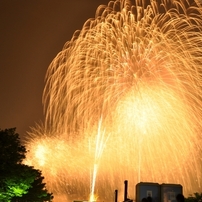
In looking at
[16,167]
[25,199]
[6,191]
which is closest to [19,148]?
[16,167]

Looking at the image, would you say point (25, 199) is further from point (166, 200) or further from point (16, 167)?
point (166, 200)

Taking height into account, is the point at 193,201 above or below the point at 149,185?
above

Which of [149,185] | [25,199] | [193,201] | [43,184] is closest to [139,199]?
[149,185]

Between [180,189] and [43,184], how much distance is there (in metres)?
54.0

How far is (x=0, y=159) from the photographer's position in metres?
35.2

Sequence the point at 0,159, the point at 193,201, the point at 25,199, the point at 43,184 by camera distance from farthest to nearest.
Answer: the point at 43,184 < the point at 25,199 < the point at 0,159 < the point at 193,201

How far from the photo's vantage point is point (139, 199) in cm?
991

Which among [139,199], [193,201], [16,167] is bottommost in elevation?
[139,199]

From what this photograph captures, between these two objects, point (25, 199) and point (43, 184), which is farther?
point (43, 184)

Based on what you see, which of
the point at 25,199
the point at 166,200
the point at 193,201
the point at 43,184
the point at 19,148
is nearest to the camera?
the point at 166,200

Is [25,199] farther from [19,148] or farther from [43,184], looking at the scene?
[19,148]

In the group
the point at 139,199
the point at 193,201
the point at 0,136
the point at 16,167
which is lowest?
the point at 139,199

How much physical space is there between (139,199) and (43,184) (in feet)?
176

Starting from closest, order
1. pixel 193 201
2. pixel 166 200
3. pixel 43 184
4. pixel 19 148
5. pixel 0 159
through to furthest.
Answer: pixel 166 200 → pixel 193 201 → pixel 0 159 → pixel 19 148 → pixel 43 184
